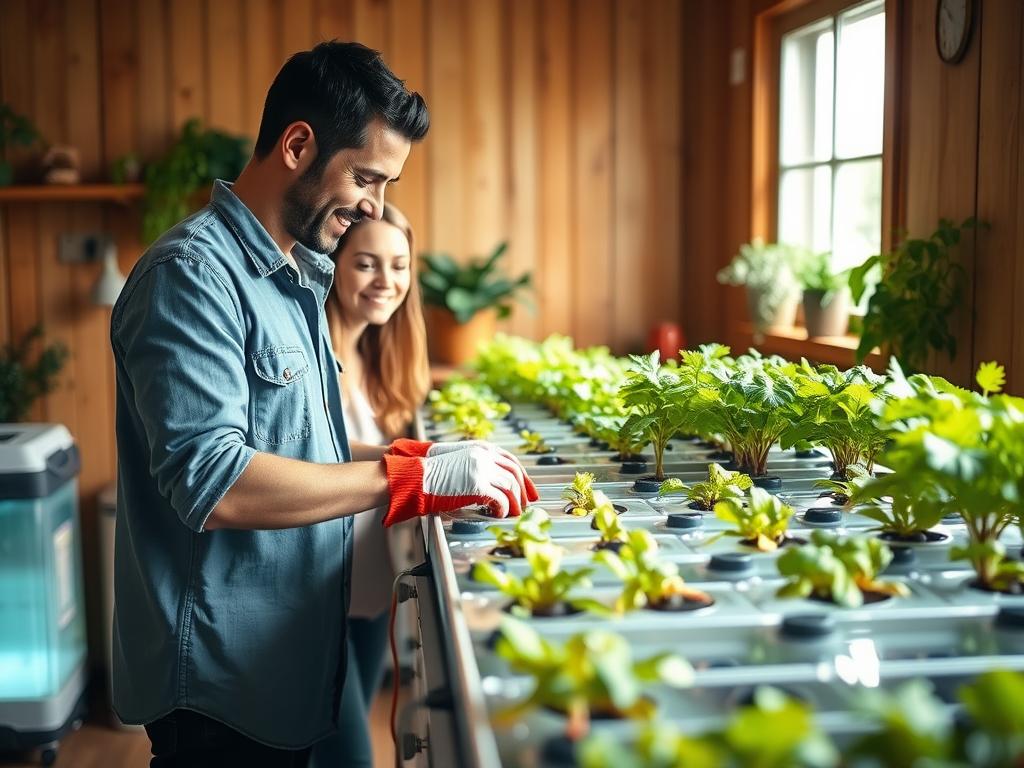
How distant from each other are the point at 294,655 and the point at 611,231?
2621 millimetres

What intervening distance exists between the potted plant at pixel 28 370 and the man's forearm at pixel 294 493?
8.63 feet

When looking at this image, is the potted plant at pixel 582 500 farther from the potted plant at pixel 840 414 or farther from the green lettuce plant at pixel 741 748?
the green lettuce plant at pixel 741 748

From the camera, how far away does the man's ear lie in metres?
1.57

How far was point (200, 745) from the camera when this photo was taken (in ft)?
5.11

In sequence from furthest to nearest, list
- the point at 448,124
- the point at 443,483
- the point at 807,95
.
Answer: the point at 448,124 < the point at 807,95 < the point at 443,483

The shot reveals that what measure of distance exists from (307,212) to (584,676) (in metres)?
1.02

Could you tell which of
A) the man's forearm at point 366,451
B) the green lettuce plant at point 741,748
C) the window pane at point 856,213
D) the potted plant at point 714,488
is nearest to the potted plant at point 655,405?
the potted plant at point 714,488

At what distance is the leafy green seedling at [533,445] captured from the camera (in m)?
2.04

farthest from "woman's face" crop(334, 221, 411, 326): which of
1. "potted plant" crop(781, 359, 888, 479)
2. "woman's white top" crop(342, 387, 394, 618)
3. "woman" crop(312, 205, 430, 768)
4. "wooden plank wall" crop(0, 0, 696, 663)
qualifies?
"wooden plank wall" crop(0, 0, 696, 663)

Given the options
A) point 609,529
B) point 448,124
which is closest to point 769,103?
point 448,124

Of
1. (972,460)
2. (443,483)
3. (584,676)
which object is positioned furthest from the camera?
(443,483)

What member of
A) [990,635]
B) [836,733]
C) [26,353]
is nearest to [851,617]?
[990,635]

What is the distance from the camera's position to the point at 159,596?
153cm

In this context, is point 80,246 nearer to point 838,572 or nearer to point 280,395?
point 280,395
